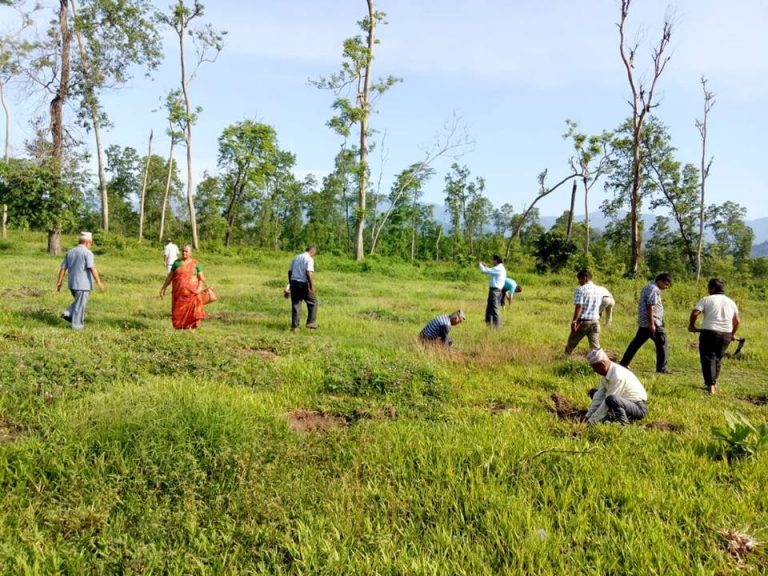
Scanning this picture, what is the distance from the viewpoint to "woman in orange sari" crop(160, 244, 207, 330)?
28.2 feet

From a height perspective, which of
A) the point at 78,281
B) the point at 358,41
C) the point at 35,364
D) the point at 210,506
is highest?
the point at 358,41

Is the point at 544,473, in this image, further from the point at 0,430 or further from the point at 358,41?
the point at 358,41

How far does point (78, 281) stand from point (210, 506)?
6.83 m

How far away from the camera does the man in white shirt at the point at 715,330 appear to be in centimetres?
715

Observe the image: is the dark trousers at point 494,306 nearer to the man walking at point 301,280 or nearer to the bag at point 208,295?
the man walking at point 301,280

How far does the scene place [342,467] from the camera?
399 centimetres

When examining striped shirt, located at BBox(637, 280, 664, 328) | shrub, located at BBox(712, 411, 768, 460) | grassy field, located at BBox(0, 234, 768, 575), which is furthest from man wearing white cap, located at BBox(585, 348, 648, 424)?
striped shirt, located at BBox(637, 280, 664, 328)

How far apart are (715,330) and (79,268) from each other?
34.1 feet

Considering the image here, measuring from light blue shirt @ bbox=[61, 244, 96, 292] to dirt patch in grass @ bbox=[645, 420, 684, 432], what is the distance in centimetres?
886

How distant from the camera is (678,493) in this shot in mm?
3574

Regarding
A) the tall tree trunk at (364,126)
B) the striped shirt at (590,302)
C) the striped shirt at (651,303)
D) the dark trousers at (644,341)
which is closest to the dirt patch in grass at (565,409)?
the dark trousers at (644,341)

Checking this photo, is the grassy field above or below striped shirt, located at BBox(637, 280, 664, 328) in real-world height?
below

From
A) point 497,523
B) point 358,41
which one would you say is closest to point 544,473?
point 497,523

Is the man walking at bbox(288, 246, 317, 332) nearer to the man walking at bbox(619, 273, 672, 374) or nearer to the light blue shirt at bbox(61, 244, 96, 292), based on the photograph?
the light blue shirt at bbox(61, 244, 96, 292)
